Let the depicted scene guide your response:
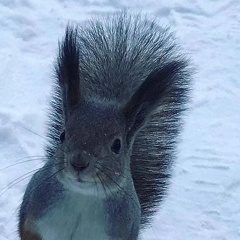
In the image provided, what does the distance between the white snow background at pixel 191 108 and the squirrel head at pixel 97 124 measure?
812mm

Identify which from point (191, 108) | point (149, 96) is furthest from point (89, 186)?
point (191, 108)

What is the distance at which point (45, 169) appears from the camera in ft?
7.98

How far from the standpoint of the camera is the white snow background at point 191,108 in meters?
3.21

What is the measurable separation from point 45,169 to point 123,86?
1.15 ft

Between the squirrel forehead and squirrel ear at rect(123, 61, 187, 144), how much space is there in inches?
1.5

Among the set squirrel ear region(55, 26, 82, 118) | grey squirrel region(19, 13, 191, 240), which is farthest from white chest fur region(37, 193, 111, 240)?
squirrel ear region(55, 26, 82, 118)

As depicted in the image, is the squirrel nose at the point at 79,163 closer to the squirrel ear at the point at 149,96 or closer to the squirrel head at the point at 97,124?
the squirrel head at the point at 97,124

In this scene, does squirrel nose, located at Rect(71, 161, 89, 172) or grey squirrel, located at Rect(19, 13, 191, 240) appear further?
grey squirrel, located at Rect(19, 13, 191, 240)

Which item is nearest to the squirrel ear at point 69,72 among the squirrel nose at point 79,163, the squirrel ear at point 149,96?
the squirrel ear at point 149,96

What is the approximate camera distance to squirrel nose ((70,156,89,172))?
2.12 m

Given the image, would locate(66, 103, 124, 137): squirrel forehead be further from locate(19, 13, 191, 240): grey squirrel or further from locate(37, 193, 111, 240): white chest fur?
locate(37, 193, 111, 240): white chest fur

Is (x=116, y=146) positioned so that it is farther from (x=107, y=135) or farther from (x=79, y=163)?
(x=79, y=163)

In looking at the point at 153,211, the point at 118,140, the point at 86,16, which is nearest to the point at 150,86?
the point at 118,140

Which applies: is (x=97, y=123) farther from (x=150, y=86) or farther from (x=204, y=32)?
(x=204, y=32)
